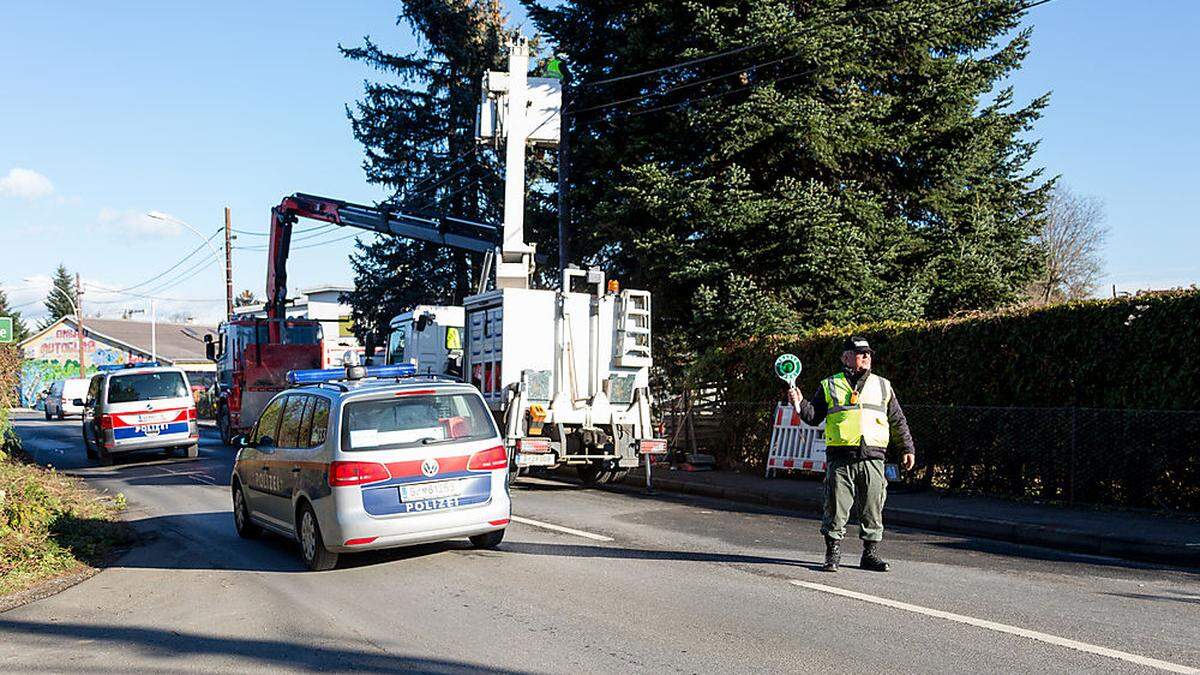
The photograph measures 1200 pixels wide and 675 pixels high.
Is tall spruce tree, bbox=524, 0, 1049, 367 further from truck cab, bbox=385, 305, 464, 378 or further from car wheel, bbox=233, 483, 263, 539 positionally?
car wheel, bbox=233, 483, 263, 539

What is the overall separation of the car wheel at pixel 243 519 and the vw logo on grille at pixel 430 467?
3.22 meters

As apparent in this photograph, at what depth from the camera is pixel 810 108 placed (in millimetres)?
21031

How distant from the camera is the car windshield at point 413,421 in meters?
9.08

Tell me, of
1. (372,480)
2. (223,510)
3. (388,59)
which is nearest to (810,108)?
(223,510)

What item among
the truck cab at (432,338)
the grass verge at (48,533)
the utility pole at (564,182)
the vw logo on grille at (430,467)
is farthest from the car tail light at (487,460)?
the utility pole at (564,182)

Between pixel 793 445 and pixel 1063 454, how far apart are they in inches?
185

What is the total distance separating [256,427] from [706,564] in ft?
16.7

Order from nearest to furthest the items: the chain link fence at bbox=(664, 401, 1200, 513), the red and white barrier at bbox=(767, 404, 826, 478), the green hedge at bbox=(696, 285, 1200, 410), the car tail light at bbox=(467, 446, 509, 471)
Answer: the car tail light at bbox=(467, 446, 509, 471) < the chain link fence at bbox=(664, 401, 1200, 513) < the green hedge at bbox=(696, 285, 1200, 410) < the red and white barrier at bbox=(767, 404, 826, 478)

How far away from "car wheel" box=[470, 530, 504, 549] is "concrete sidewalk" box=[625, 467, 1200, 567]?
3837 mm

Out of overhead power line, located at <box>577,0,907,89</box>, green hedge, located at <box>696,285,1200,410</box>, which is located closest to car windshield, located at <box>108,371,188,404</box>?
overhead power line, located at <box>577,0,907,89</box>

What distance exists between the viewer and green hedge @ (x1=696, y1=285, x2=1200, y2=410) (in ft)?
39.2

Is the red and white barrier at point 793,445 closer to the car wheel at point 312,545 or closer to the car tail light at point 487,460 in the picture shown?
the car tail light at point 487,460

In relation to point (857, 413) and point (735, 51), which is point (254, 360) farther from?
point (857, 413)

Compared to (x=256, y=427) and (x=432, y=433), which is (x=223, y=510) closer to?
(x=256, y=427)
